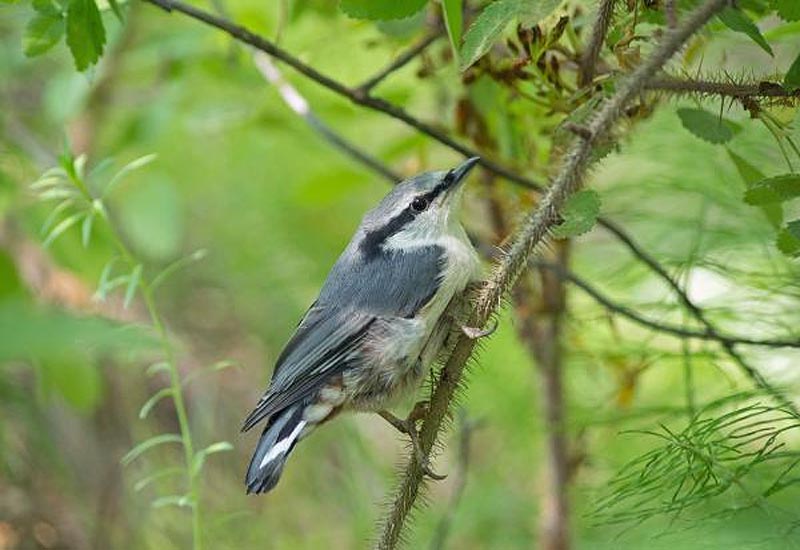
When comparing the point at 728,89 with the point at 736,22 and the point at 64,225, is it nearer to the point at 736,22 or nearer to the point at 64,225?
the point at 736,22

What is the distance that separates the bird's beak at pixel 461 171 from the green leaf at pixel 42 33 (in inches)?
29.1

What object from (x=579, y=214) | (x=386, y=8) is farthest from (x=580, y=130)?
(x=386, y=8)

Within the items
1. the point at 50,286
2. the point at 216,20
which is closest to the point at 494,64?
the point at 216,20

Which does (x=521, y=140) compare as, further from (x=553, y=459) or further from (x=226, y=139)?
(x=226, y=139)

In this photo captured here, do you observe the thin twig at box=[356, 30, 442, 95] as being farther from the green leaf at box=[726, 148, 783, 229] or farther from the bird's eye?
the green leaf at box=[726, 148, 783, 229]

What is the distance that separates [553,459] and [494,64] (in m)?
1.13

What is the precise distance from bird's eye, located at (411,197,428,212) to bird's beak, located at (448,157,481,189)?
66 millimetres

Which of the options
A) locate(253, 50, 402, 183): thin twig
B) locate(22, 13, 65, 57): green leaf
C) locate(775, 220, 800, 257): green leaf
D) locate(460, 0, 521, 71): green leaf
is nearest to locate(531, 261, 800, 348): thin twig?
locate(775, 220, 800, 257): green leaf

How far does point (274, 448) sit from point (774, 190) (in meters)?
0.95

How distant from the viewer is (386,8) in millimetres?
1615

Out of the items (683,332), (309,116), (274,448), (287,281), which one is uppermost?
(287,281)

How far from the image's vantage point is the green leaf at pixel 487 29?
1.50 metres

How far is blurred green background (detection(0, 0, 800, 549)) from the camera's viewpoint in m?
2.68

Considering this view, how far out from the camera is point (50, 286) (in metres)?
3.88
